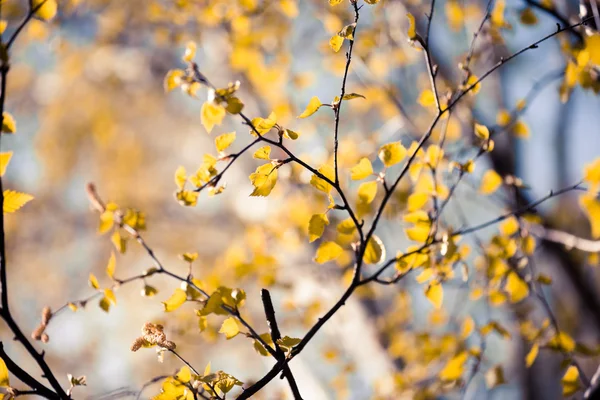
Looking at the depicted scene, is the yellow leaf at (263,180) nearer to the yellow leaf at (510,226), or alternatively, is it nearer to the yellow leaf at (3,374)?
the yellow leaf at (3,374)

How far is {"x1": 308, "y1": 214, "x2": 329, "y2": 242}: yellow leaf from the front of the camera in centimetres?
77

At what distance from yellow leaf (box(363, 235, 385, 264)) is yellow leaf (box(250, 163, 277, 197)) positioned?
22cm

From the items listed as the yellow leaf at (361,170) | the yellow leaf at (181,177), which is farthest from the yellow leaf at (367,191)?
the yellow leaf at (181,177)

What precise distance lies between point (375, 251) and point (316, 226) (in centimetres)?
12

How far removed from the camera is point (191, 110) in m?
4.90

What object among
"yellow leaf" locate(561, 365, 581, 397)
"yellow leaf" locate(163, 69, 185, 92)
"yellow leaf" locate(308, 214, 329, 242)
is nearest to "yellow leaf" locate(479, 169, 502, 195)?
"yellow leaf" locate(561, 365, 581, 397)

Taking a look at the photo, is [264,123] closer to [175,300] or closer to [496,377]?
[175,300]

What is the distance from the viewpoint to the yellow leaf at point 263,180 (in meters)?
0.72

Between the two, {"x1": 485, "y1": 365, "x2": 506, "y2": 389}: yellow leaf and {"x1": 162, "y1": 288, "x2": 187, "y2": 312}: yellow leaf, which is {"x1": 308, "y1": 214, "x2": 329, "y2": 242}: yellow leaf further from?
{"x1": 485, "y1": 365, "x2": 506, "y2": 389}: yellow leaf

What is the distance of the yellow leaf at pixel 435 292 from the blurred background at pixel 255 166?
42cm

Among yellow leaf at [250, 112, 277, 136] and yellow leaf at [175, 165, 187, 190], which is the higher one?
yellow leaf at [175, 165, 187, 190]

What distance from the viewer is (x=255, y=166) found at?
278 centimetres

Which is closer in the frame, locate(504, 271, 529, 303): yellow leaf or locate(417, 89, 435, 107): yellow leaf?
locate(417, 89, 435, 107): yellow leaf

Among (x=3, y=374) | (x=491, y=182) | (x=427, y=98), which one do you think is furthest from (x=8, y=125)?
(x=491, y=182)
